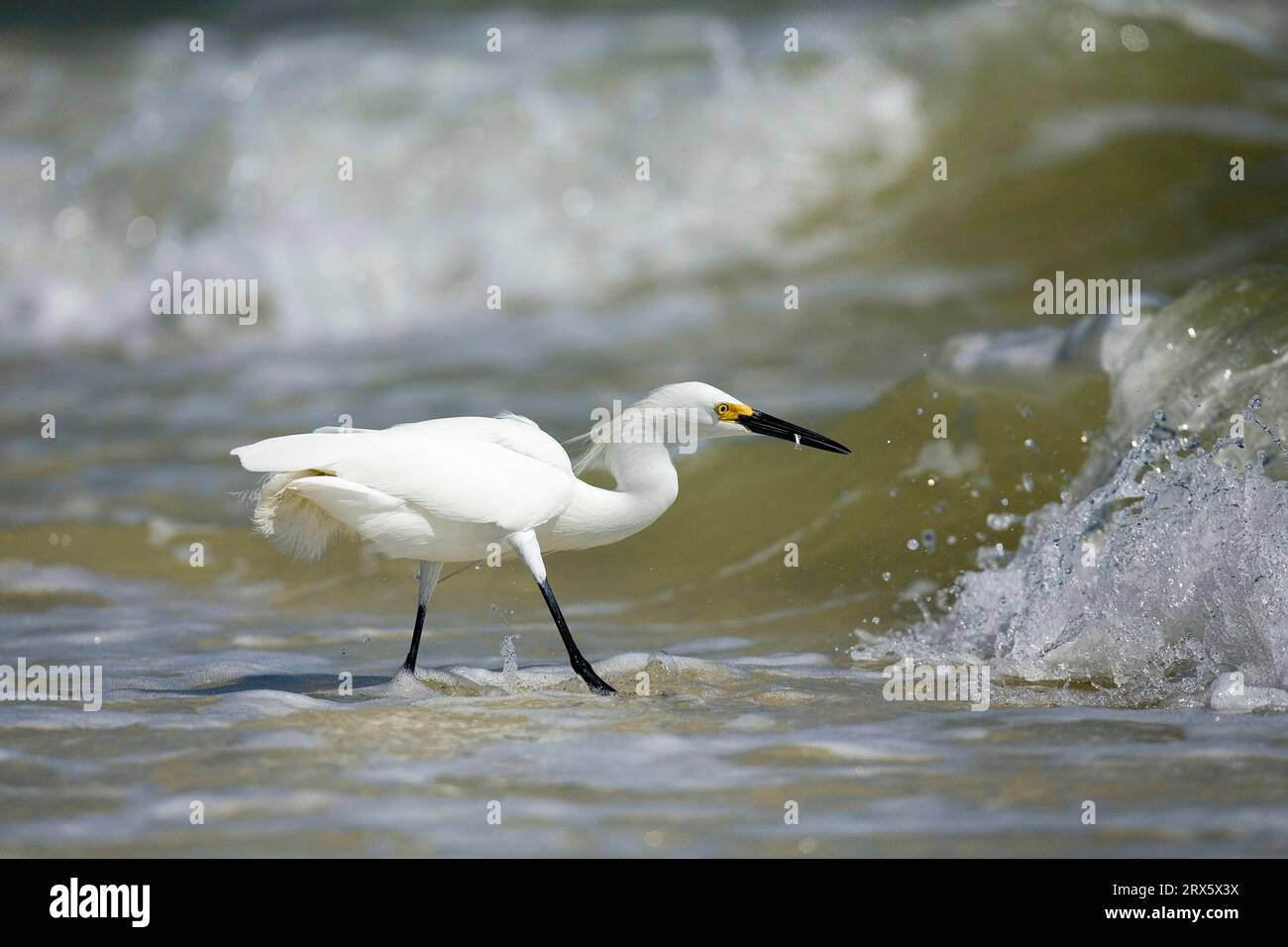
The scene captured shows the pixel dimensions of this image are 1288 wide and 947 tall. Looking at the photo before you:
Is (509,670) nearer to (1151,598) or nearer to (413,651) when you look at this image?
(413,651)

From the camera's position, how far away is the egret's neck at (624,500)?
21.3 feet

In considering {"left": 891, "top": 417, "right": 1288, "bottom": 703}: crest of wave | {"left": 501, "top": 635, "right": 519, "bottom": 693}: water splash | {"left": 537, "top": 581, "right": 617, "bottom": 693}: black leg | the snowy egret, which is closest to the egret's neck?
the snowy egret

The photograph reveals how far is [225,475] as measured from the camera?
36.7 feet

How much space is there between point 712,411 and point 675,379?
606 cm

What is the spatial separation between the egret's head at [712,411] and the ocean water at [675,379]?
1.07 meters

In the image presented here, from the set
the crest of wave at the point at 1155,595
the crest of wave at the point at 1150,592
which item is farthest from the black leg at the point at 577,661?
the crest of wave at the point at 1155,595

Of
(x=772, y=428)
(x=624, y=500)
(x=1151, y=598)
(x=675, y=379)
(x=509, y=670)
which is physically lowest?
(x=509, y=670)

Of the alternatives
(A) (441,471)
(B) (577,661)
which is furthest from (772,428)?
(A) (441,471)

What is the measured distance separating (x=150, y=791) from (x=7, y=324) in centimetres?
1340

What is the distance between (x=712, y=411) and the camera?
659 centimetres

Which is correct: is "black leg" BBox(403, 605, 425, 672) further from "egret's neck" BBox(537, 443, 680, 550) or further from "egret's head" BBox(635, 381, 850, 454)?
"egret's head" BBox(635, 381, 850, 454)

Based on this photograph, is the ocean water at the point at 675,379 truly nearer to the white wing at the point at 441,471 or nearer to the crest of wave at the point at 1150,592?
the crest of wave at the point at 1150,592

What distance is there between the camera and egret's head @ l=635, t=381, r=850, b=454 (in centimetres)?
657

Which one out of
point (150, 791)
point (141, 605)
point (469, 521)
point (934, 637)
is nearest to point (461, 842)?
point (150, 791)
